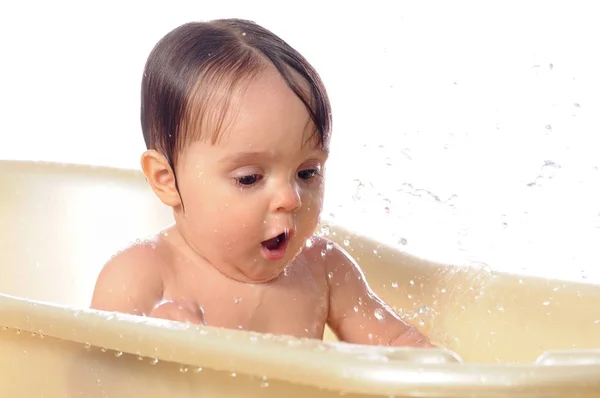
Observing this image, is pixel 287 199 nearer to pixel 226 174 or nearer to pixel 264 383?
pixel 226 174

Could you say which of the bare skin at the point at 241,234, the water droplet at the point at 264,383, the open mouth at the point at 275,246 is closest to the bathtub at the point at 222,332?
the water droplet at the point at 264,383

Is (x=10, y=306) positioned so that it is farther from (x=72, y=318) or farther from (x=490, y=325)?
(x=490, y=325)

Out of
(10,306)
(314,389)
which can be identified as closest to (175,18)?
(10,306)

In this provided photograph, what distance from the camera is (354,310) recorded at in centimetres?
142

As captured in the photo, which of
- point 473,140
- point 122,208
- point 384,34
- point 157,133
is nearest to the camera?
point 157,133

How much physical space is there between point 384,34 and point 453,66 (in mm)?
191

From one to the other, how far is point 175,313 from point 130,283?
0.06 metres

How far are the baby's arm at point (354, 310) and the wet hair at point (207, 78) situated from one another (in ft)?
0.80

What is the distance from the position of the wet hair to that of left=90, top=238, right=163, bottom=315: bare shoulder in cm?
11

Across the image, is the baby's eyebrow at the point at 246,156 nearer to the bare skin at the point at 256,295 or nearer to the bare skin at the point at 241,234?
the bare skin at the point at 241,234

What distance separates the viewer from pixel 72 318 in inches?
40.7

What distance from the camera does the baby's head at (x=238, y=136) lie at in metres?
1.20

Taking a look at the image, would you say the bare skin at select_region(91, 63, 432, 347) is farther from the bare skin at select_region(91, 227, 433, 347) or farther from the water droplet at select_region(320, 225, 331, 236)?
the water droplet at select_region(320, 225, 331, 236)

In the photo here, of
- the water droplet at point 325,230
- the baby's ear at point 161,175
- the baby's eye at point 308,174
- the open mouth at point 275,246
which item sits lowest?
the water droplet at point 325,230
